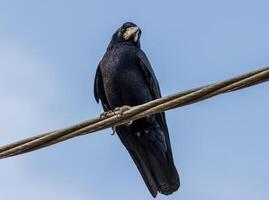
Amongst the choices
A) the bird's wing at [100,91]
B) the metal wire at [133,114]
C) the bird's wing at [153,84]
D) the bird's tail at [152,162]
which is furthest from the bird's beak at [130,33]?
the metal wire at [133,114]

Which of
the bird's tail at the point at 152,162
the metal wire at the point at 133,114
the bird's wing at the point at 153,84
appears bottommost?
the bird's tail at the point at 152,162

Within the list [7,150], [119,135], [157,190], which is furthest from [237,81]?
[119,135]

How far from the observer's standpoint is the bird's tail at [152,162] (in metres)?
7.47

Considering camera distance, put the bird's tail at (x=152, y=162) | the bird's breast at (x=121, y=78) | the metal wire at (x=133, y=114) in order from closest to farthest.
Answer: the metal wire at (x=133, y=114), the bird's tail at (x=152, y=162), the bird's breast at (x=121, y=78)

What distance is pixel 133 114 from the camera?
4664 millimetres

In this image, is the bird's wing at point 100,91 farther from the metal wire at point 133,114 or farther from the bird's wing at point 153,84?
the metal wire at point 133,114

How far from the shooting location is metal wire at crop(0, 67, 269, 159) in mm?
4246

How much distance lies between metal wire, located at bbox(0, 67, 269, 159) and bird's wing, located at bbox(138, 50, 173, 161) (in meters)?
3.04

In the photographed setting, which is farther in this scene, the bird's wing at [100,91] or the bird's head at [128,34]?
the bird's head at [128,34]

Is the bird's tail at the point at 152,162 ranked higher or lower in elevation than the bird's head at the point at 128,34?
lower

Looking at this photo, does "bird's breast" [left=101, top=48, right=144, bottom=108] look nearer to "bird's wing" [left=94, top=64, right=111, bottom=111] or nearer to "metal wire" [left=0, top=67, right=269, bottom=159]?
"bird's wing" [left=94, top=64, right=111, bottom=111]

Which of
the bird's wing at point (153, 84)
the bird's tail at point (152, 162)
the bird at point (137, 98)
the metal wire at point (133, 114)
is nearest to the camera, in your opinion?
the metal wire at point (133, 114)

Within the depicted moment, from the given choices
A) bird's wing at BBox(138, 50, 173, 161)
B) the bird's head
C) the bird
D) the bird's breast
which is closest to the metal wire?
the bird

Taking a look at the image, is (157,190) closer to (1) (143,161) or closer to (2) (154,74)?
(1) (143,161)
